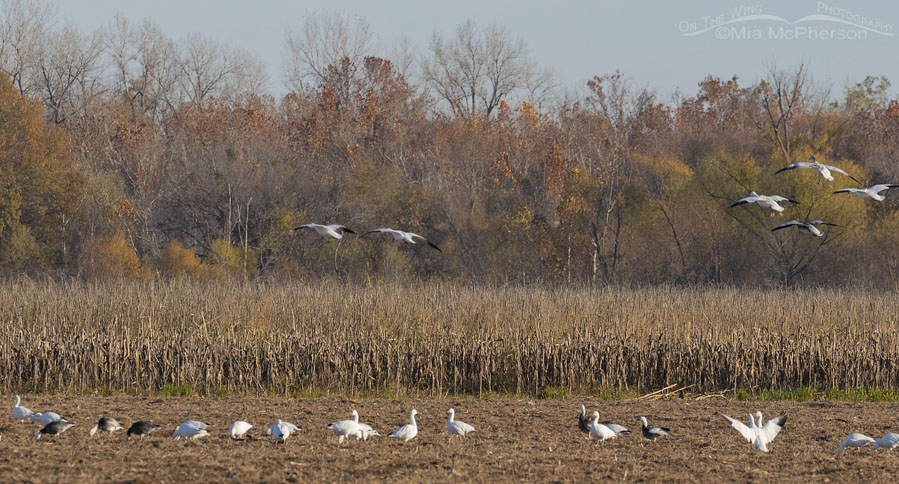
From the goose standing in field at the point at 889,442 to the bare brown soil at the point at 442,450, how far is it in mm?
85

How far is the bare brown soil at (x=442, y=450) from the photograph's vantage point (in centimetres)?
802

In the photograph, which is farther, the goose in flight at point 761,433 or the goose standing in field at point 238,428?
the goose standing in field at point 238,428

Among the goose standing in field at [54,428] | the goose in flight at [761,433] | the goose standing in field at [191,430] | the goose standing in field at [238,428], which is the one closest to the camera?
the goose in flight at [761,433]

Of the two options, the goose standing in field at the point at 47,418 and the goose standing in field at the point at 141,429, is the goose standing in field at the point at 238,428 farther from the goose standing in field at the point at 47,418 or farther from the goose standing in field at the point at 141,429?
the goose standing in field at the point at 47,418

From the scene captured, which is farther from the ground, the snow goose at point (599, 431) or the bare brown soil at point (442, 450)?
the snow goose at point (599, 431)

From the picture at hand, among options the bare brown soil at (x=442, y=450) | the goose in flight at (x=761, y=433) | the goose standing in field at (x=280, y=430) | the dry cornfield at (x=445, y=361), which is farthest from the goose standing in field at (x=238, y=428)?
the dry cornfield at (x=445, y=361)

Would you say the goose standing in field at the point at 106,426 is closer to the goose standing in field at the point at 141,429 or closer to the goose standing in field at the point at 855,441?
the goose standing in field at the point at 141,429

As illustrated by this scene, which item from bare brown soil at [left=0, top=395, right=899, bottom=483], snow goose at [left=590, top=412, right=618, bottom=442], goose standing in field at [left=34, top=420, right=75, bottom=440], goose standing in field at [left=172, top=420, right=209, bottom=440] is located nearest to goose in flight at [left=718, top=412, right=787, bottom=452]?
bare brown soil at [left=0, top=395, right=899, bottom=483]

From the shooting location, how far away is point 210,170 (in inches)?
1704

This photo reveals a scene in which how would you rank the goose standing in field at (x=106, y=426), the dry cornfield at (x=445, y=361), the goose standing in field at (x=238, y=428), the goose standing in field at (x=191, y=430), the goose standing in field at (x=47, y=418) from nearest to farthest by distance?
1. the goose standing in field at (x=191, y=430)
2. the goose standing in field at (x=238, y=428)
3. the goose standing in field at (x=106, y=426)
4. the goose standing in field at (x=47, y=418)
5. the dry cornfield at (x=445, y=361)

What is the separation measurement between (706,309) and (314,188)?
86.4 ft

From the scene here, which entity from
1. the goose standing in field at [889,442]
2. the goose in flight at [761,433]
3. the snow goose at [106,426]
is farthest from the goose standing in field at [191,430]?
the goose standing in field at [889,442]

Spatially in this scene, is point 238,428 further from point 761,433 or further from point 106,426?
point 761,433

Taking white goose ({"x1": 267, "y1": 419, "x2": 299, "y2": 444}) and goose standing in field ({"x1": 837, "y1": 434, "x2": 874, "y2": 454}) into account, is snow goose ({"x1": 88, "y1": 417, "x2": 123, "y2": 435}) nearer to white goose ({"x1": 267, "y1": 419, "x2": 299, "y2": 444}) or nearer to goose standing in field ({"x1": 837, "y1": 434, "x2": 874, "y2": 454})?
white goose ({"x1": 267, "y1": 419, "x2": 299, "y2": 444})
